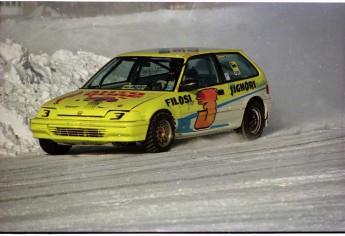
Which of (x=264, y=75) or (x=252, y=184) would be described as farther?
(x=264, y=75)

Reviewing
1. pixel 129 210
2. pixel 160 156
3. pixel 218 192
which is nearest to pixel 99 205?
pixel 129 210

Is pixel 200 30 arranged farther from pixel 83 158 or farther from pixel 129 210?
pixel 129 210

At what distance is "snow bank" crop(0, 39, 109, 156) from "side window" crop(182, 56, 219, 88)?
2078 millimetres

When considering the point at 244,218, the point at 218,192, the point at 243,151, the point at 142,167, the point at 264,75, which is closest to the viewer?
the point at 244,218

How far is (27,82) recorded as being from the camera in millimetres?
13734

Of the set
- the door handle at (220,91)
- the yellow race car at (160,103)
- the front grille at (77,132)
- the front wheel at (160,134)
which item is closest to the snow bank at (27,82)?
the yellow race car at (160,103)

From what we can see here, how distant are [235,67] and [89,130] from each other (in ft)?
8.62

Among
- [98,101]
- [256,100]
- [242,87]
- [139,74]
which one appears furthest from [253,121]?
[98,101]

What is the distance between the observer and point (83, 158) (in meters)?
12.2

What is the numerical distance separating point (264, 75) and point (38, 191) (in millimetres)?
4423

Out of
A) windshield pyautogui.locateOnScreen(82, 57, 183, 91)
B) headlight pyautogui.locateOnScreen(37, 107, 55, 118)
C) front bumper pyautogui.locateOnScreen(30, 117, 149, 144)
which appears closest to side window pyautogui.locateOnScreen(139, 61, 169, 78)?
windshield pyautogui.locateOnScreen(82, 57, 183, 91)

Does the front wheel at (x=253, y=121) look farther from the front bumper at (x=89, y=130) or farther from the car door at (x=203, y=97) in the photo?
the front bumper at (x=89, y=130)

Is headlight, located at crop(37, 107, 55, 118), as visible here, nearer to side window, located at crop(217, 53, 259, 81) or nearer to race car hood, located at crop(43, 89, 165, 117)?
race car hood, located at crop(43, 89, 165, 117)

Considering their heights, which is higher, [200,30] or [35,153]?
[200,30]
